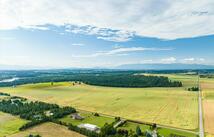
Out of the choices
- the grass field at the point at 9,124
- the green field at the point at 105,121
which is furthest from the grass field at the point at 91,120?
the grass field at the point at 9,124

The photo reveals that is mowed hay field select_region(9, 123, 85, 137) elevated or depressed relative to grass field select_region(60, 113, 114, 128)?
depressed

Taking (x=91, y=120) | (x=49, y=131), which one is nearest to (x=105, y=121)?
(x=91, y=120)

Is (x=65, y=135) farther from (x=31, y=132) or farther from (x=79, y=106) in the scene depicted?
(x=79, y=106)

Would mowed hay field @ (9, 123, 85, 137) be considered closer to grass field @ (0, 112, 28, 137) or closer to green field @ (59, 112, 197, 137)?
grass field @ (0, 112, 28, 137)

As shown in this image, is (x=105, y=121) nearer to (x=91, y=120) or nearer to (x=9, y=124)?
(x=91, y=120)

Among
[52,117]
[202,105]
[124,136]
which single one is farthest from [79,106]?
[202,105]

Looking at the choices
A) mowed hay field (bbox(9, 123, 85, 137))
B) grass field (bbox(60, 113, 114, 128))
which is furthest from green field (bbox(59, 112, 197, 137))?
mowed hay field (bbox(9, 123, 85, 137))
